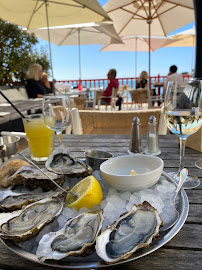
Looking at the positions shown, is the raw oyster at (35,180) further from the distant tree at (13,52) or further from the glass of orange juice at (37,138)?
the distant tree at (13,52)

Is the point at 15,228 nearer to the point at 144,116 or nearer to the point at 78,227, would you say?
the point at 78,227

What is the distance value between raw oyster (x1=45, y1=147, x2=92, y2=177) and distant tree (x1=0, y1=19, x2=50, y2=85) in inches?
244

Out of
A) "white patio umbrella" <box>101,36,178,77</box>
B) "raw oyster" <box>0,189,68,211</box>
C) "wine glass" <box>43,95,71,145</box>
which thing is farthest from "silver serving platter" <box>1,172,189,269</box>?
"white patio umbrella" <box>101,36,178,77</box>

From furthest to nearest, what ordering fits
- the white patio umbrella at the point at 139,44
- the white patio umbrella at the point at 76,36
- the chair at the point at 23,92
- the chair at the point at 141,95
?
the white patio umbrella at the point at 139,44, the white patio umbrella at the point at 76,36, the chair at the point at 23,92, the chair at the point at 141,95

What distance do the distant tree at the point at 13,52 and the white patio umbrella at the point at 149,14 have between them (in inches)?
115

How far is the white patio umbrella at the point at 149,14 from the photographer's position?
523 centimetres

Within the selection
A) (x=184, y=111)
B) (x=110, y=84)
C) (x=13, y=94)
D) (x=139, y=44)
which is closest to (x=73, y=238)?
(x=184, y=111)

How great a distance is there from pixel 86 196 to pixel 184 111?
538 mm

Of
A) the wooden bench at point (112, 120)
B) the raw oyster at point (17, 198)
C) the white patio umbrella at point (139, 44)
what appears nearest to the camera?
the raw oyster at point (17, 198)

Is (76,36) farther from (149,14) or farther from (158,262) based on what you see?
(158,262)

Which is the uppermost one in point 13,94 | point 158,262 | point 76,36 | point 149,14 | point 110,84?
point 76,36

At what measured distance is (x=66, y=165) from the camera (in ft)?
2.74

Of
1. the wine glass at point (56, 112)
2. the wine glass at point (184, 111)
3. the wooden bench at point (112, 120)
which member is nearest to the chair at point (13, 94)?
the wooden bench at point (112, 120)

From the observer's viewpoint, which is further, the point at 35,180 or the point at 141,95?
the point at 141,95
